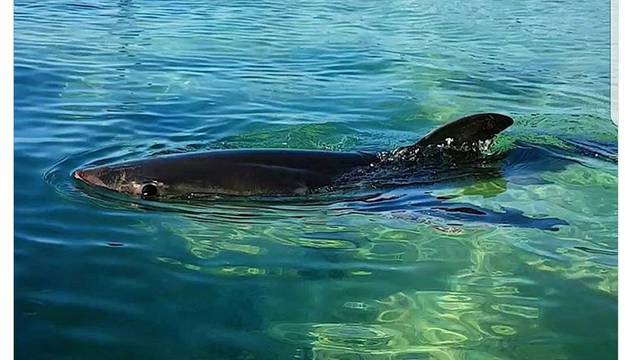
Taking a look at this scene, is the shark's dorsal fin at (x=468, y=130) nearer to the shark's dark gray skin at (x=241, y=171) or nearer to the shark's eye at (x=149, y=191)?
the shark's dark gray skin at (x=241, y=171)

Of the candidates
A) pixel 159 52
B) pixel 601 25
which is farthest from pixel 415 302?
pixel 601 25

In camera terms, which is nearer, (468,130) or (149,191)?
(149,191)

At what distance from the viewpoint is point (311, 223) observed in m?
4.29

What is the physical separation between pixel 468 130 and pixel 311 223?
1.36 meters

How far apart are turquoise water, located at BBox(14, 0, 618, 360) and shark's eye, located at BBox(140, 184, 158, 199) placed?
0.11 m

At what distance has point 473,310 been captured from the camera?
3.48m

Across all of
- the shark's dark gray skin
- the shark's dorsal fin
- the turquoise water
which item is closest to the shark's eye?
the shark's dark gray skin

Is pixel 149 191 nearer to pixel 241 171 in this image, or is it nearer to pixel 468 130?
pixel 241 171

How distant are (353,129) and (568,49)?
11.6ft

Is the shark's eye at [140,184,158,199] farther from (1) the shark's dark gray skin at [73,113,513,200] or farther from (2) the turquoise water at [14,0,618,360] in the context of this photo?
(2) the turquoise water at [14,0,618,360]

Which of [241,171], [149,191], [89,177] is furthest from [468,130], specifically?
[89,177]

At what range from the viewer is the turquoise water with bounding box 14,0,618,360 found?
10.8ft

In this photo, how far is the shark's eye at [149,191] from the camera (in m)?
4.58

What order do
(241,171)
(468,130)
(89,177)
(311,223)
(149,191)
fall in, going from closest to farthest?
(311,223)
(149,191)
(241,171)
(89,177)
(468,130)
